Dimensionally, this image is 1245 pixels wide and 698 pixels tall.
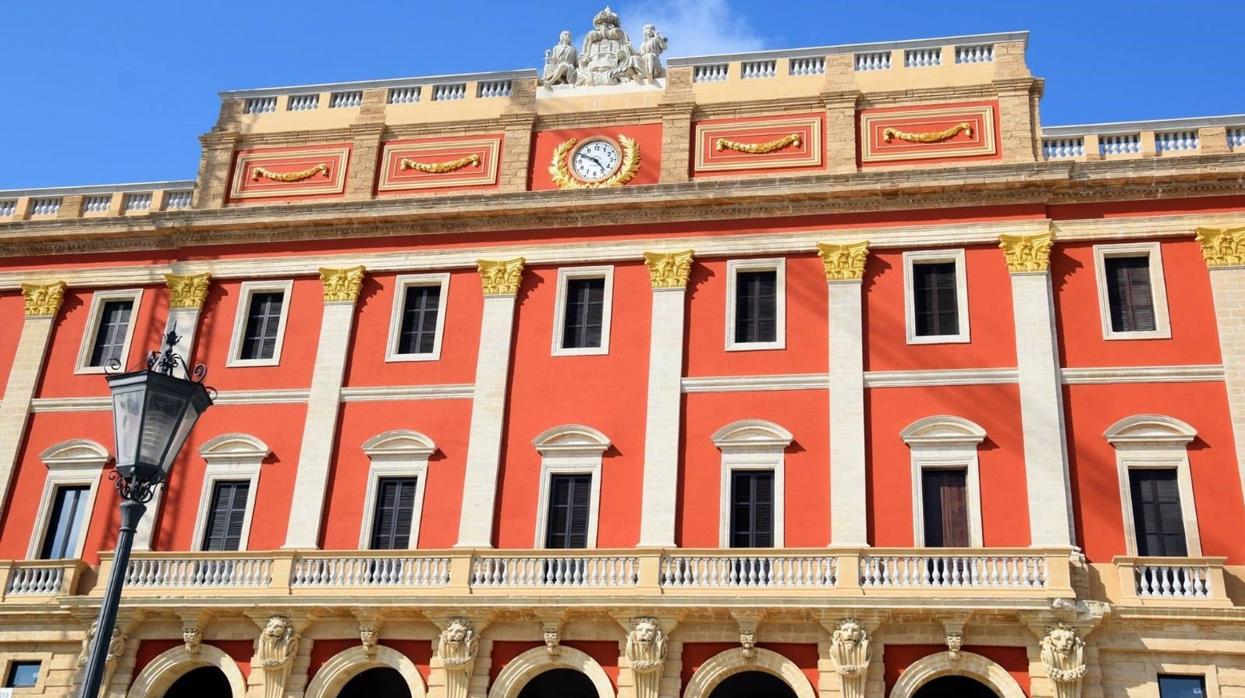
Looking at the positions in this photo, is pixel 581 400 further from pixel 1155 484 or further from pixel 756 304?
pixel 1155 484

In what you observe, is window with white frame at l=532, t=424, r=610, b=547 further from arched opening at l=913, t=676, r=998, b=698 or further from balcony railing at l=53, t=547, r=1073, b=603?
arched opening at l=913, t=676, r=998, b=698

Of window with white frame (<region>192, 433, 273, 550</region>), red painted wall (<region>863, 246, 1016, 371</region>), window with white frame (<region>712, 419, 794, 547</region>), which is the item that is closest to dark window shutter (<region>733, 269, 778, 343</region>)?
red painted wall (<region>863, 246, 1016, 371</region>)

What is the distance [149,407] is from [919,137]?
58.1ft

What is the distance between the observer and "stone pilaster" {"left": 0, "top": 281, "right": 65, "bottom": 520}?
27.2 metres

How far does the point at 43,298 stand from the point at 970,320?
814 inches

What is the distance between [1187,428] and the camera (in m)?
22.9

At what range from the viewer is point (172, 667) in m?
24.1

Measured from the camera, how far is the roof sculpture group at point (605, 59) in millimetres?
28766

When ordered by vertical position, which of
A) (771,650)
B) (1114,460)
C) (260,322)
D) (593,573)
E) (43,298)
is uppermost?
(43,298)

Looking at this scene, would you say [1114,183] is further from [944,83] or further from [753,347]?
[753,347]

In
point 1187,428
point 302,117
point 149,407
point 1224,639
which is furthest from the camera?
point 302,117

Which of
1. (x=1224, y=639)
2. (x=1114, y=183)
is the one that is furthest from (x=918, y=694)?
(x=1114, y=183)

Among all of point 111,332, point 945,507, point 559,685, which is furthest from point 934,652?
point 111,332

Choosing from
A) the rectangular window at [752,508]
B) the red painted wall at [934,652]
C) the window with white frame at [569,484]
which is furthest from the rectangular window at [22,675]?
the red painted wall at [934,652]
